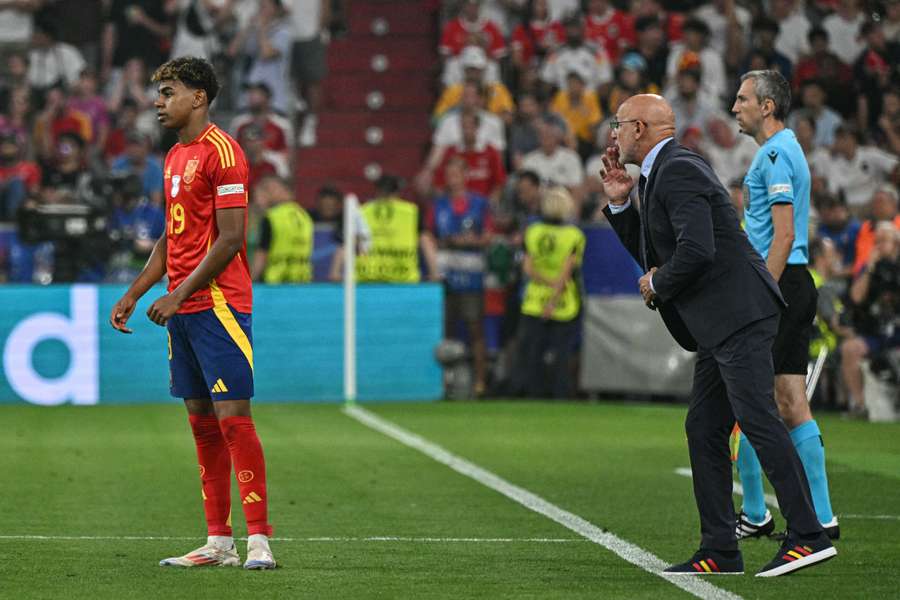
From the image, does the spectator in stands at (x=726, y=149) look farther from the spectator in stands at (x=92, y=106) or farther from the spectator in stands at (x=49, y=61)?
the spectator in stands at (x=49, y=61)

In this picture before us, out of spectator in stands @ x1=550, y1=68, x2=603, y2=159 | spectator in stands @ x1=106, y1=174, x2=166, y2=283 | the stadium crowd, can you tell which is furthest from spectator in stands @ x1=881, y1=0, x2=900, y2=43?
spectator in stands @ x1=106, y1=174, x2=166, y2=283

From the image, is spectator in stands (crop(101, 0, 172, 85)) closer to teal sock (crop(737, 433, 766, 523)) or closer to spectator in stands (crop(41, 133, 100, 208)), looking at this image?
spectator in stands (crop(41, 133, 100, 208))

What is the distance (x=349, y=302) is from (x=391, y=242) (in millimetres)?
1124

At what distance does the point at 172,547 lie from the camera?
8391 mm

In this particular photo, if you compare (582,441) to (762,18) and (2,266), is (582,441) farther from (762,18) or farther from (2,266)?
(762,18)

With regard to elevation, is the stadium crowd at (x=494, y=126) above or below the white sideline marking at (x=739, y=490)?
above

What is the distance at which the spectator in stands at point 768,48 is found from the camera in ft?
74.7

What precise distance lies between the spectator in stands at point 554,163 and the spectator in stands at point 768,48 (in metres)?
2.93

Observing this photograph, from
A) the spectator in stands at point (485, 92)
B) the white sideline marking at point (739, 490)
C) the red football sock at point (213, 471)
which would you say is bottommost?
the white sideline marking at point (739, 490)

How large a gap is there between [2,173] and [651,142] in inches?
633

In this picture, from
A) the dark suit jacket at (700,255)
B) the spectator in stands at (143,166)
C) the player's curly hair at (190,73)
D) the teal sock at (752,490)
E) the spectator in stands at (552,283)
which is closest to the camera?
the dark suit jacket at (700,255)

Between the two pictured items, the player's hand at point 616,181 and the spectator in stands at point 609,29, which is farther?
the spectator in stands at point 609,29

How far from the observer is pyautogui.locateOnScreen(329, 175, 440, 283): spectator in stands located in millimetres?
19391

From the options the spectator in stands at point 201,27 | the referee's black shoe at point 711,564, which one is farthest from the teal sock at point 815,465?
the spectator in stands at point 201,27
